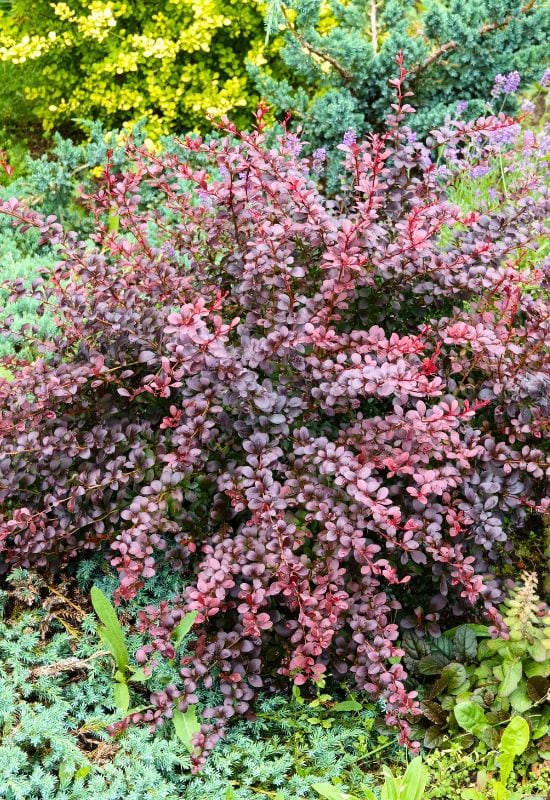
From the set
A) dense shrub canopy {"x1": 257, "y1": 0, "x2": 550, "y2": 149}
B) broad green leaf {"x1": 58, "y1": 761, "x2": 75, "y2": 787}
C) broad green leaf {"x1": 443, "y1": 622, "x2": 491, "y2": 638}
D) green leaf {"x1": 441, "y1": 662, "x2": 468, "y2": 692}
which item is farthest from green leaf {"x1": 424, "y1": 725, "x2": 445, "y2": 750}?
A: dense shrub canopy {"x1": 257, "y1": 0, "x2": 550, "y2": 149}

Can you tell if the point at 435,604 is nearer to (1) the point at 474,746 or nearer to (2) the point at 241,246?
(1) the point at 474,746

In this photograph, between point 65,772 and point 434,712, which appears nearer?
point 65,772

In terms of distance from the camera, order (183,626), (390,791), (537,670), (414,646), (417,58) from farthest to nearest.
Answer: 1. (417,58)
2. (414,646)
3. (537,670)
4. (183,626)
5. (390,791)

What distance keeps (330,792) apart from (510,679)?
2.05 ft

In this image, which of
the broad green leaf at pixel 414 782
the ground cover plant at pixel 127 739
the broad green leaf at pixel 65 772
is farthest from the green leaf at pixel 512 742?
the broad green leaf at pixel 65 772

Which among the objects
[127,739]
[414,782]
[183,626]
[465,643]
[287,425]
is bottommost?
[465,643]

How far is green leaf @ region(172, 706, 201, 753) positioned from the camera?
201 cm

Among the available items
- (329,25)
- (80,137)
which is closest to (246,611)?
(329,25)

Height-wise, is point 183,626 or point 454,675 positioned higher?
point 183,626

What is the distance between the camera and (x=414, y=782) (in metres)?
1.90

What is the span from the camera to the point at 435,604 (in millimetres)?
2289

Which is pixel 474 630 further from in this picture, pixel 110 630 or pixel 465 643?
pixel 110 630

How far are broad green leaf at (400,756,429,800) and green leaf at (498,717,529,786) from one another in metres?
0.29

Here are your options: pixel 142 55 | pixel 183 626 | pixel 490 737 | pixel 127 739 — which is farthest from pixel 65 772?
pixel 142 55
